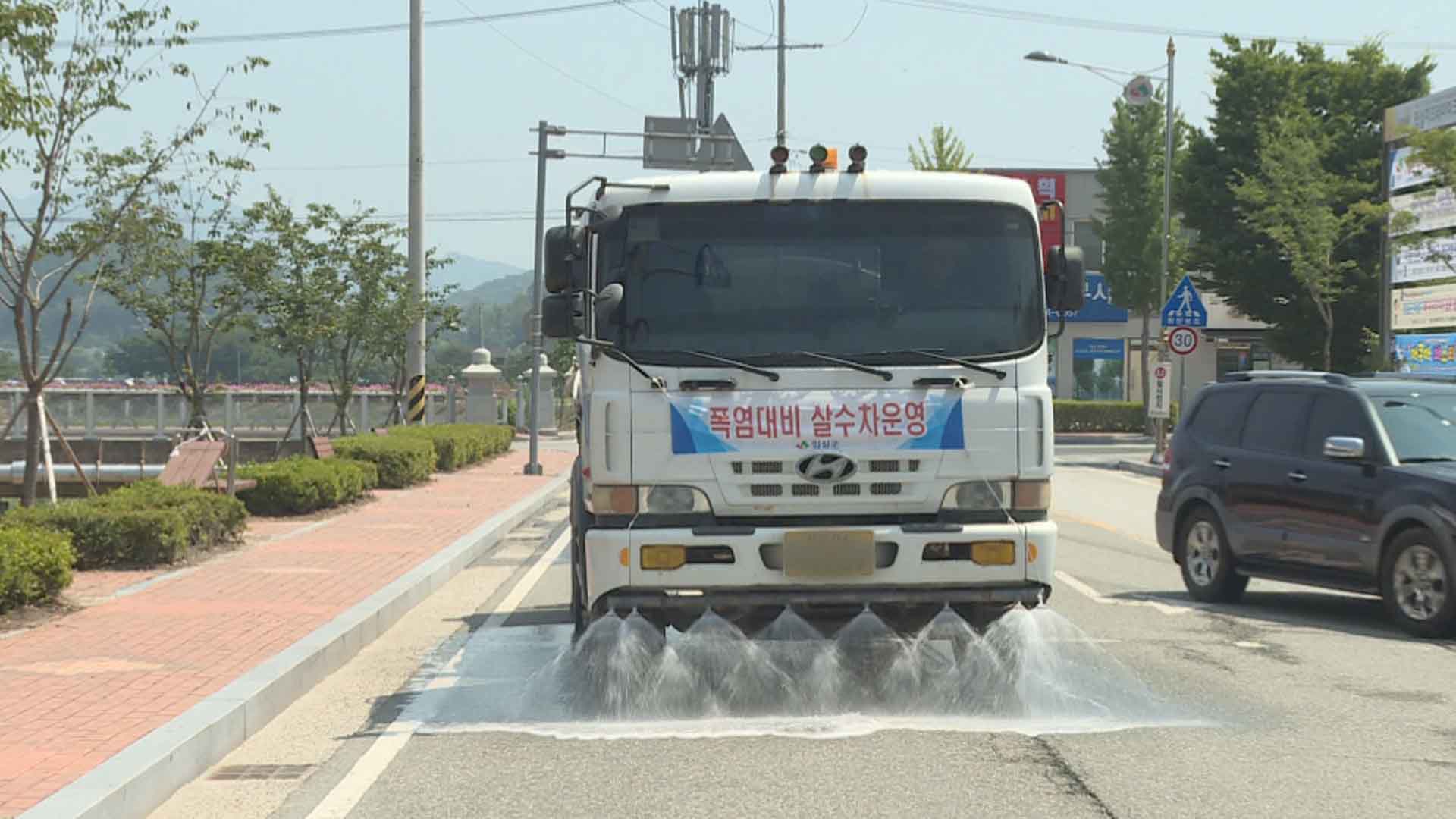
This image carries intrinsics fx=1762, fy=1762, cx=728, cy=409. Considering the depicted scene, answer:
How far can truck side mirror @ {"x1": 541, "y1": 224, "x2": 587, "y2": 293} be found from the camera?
8.85 meters

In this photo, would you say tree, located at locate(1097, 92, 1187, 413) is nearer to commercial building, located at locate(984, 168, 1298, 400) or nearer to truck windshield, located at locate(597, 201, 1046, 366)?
commercial building, located at locate(984, 168, 1298, 400)

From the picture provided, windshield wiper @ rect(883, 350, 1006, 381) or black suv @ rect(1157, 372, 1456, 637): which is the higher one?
windshield wiper @ rect(883, 350, 1006, 381)

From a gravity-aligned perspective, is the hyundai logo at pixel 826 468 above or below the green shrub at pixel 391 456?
above

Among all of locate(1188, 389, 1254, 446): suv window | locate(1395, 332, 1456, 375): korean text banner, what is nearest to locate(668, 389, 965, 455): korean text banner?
locate(1188, 389, 1254, 446): suv window

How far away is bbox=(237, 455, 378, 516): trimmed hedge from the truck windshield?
1200 cm

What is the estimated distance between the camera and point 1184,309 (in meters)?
32.5

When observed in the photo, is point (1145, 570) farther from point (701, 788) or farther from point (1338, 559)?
point (701, 788)

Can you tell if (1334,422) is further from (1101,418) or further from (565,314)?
(1101,418)

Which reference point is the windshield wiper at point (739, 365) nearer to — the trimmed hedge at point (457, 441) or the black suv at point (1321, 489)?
the black suv at point (1321, 489)

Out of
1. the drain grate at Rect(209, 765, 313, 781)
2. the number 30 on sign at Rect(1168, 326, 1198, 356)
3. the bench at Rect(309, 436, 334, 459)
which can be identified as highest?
the number 30 on sign at Rect(1168, 326, 1198, 356)

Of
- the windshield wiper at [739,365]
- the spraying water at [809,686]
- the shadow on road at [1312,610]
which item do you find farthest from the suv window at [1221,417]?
the windshield wiper at [739,365]

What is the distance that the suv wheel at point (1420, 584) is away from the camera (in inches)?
428

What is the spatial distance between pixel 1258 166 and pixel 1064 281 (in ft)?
128

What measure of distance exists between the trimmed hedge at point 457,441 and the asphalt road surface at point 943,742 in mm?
18976
